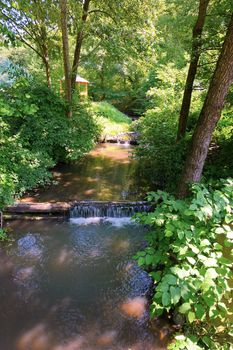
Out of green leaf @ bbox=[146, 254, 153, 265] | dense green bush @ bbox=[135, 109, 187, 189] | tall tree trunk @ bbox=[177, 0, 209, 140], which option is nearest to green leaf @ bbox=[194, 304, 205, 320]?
green leaf @ bbox=[146, 254, 153, 265]

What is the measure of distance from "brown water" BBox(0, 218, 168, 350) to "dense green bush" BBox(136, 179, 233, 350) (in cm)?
89

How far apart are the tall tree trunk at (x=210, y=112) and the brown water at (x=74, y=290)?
1.86m

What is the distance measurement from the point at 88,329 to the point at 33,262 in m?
1.78

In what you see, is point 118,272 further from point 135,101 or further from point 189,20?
point 135,101

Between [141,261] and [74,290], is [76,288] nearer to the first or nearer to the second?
[74,290]

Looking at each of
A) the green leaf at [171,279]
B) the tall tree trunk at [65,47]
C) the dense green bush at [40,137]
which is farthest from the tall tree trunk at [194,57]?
the green leaf at [171,279]

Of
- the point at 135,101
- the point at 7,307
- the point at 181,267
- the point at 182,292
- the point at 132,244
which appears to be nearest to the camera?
the point at 182,292

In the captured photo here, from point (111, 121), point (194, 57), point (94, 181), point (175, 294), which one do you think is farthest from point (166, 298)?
point (111, 121)

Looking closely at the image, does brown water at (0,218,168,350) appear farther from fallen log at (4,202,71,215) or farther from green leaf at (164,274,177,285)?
green leaf at (164,274,177,285)

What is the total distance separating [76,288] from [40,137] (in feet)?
15.8

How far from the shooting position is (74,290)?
4375 millimetres

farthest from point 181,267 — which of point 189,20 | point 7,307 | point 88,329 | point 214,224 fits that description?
point 189,20

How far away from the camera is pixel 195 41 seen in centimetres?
562

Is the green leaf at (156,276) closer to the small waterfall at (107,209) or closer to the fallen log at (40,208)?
the small waterfall at (107,209)
